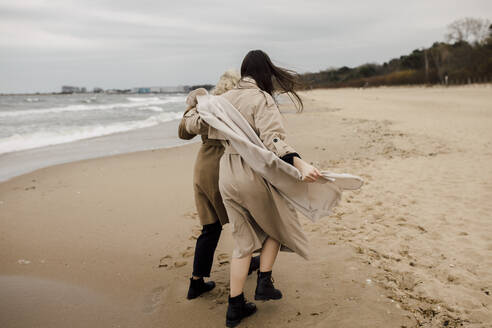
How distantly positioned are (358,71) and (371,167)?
90.2 metres

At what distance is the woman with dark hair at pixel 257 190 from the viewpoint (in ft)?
7.52

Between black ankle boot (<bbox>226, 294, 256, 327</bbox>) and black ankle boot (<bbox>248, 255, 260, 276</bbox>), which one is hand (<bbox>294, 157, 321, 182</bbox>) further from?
black ankle boot (<bbox>248, 255, 260, 276</bbox>)

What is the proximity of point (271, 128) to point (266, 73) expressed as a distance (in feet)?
1.41

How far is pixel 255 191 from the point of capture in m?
2.36

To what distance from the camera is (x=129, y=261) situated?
3.75 metres

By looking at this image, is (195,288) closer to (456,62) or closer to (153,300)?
(153,300)

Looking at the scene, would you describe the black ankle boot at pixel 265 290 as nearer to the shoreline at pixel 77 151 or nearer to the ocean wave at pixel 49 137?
the shoreline at pixel 77 151

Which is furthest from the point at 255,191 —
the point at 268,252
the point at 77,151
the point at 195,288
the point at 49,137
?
the point at 49,137

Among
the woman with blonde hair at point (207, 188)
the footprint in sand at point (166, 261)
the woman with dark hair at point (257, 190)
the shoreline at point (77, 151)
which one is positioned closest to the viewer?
the woman with dark hair at point (257, 190)

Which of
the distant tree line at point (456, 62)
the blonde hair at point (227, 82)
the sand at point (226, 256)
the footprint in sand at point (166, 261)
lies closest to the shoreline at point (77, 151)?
the sand at point (226, 256)

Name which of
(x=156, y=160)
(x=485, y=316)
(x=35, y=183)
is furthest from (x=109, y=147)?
(x=485, y=316)

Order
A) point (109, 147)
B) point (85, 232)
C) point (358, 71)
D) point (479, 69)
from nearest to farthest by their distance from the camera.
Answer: point (85, 232)
point (109, 147)
point (479, 69)
point (358, 71)

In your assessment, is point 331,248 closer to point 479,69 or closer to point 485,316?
point 485,316

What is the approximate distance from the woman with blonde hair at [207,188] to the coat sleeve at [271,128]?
522mm
